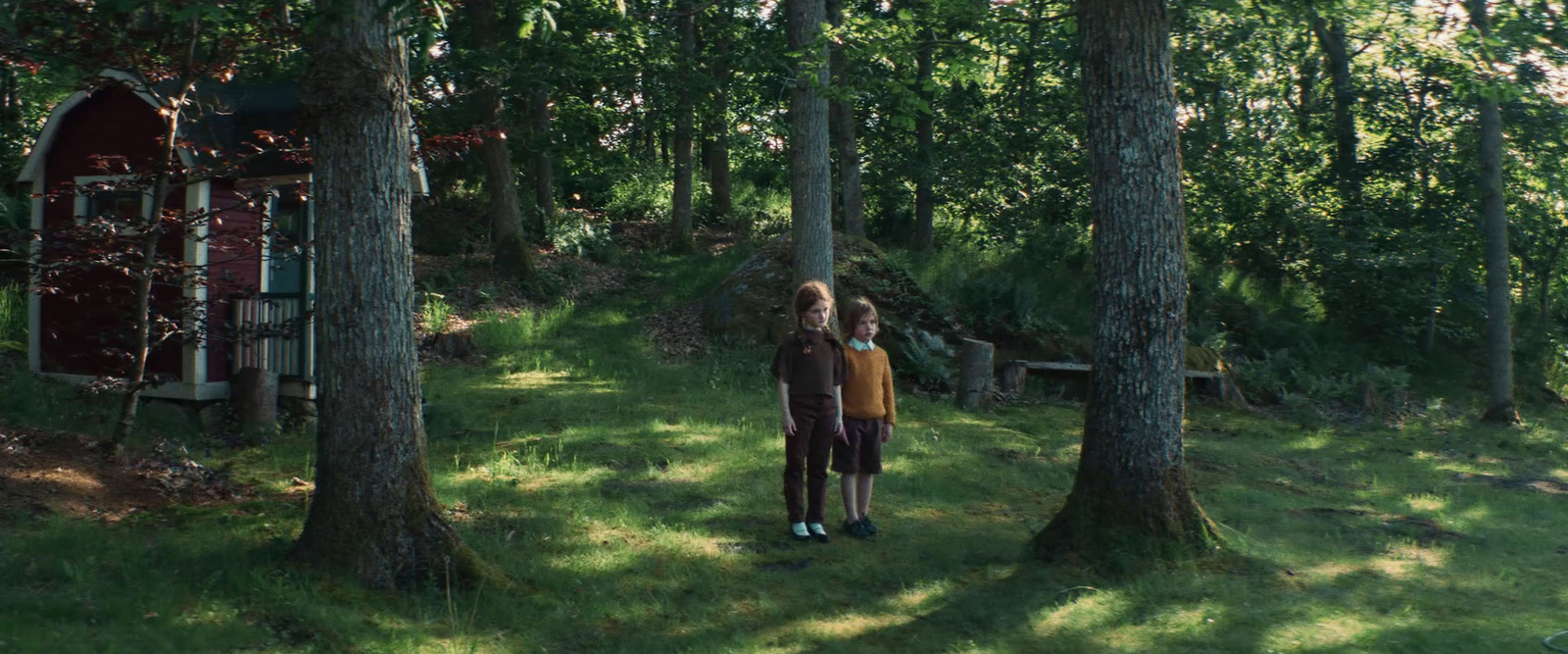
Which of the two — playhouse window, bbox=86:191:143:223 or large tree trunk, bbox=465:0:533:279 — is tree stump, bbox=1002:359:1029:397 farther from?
playhouse window, bbox=86:191:143:223

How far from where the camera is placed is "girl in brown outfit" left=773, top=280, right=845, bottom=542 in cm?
768

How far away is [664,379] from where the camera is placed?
13992 mm

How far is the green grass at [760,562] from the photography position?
19.3 feet

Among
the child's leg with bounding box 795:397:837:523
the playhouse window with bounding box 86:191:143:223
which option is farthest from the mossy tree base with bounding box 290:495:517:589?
the playhouse window with bounding box 86:191:143:223

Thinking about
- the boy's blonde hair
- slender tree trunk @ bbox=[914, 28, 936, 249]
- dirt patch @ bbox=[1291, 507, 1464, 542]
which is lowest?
dirt patch @ bbox=[1291, 507, 1464, 542]

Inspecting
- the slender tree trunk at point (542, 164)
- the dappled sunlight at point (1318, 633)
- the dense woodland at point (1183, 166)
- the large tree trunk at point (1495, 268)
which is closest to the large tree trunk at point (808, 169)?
the dense woodland at point (1183, 166)

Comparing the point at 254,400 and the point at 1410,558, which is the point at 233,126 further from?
the point at 1410,558

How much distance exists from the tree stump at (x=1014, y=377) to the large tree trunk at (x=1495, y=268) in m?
7.41

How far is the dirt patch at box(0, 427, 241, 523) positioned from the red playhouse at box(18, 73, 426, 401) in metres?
1.43

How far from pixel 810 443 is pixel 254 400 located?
19.1ft

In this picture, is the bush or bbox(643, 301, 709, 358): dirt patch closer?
the bush

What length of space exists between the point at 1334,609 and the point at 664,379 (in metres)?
8.78

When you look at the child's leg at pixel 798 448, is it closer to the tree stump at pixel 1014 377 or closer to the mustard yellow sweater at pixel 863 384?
the mustard yellow sweater at pixel 863 384

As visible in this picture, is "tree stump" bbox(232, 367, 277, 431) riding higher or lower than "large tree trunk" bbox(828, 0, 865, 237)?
lower
